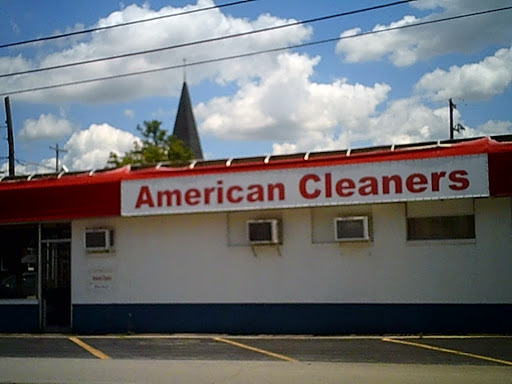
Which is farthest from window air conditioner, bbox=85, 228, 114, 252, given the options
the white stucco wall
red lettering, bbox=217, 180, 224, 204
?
red lettering, bbox=217, 180, 224, 204

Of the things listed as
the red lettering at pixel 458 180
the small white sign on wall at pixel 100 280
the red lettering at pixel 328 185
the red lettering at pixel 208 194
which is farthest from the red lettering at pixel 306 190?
the small white sign on wall at pixel 100 280

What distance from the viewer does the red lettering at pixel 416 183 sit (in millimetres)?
14172

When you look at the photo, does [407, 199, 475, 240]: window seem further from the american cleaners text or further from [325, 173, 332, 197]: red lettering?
[325, 173, 332, 197]: red lettering

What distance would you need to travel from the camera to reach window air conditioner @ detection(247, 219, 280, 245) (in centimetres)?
1545

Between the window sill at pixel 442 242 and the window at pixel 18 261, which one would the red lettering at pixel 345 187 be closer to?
the window sill at pixel 442 242

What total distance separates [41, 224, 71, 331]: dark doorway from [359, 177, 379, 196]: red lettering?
7655 mm

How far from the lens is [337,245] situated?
1530cm

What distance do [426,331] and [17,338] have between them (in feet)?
31.0

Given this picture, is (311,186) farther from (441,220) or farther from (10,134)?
(10,134)

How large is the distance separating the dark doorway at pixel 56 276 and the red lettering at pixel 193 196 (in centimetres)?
370

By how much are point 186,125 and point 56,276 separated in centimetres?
4650

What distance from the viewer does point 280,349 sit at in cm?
1349

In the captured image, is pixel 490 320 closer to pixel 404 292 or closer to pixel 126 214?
pixel 404 292

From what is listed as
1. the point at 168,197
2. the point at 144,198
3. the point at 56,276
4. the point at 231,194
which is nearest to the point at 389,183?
the point at 231,194
